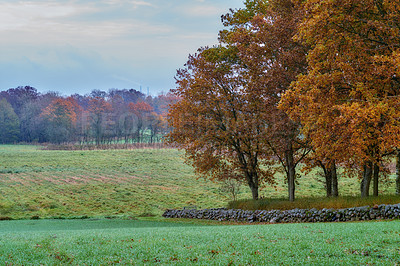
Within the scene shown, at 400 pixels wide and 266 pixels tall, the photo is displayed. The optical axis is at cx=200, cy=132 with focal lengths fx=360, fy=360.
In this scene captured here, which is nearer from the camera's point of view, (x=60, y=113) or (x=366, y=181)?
(x=366, y=181)

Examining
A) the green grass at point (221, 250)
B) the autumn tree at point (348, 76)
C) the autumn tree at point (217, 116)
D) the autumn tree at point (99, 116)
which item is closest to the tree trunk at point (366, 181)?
the autumn tree at point (348, 76)

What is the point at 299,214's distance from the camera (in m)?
20.3

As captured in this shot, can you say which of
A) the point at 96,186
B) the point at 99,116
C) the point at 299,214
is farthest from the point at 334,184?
the point at 99,116

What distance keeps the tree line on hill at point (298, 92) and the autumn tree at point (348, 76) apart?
2.1 inches

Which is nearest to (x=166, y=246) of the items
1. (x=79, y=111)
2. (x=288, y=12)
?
(x=288, y=12)

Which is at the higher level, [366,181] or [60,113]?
[60,113]

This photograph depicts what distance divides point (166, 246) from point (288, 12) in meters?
19.5

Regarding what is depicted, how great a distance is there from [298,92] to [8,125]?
105 meters

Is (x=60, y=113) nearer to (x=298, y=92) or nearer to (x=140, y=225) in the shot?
(x=140, y=225)

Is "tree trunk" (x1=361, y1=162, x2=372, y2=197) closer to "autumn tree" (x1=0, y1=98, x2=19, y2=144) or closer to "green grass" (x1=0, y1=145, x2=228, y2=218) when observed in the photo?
"green grass" (x1=0, y1=145, x2=228, y2=218)

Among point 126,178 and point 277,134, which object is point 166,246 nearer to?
point 277,134

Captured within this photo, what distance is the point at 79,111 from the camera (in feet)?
367

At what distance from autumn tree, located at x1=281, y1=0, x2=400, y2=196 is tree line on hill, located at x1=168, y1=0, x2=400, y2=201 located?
54 millimetres

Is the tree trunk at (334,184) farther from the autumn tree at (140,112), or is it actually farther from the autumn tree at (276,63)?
the autumn tree at (140,112)
